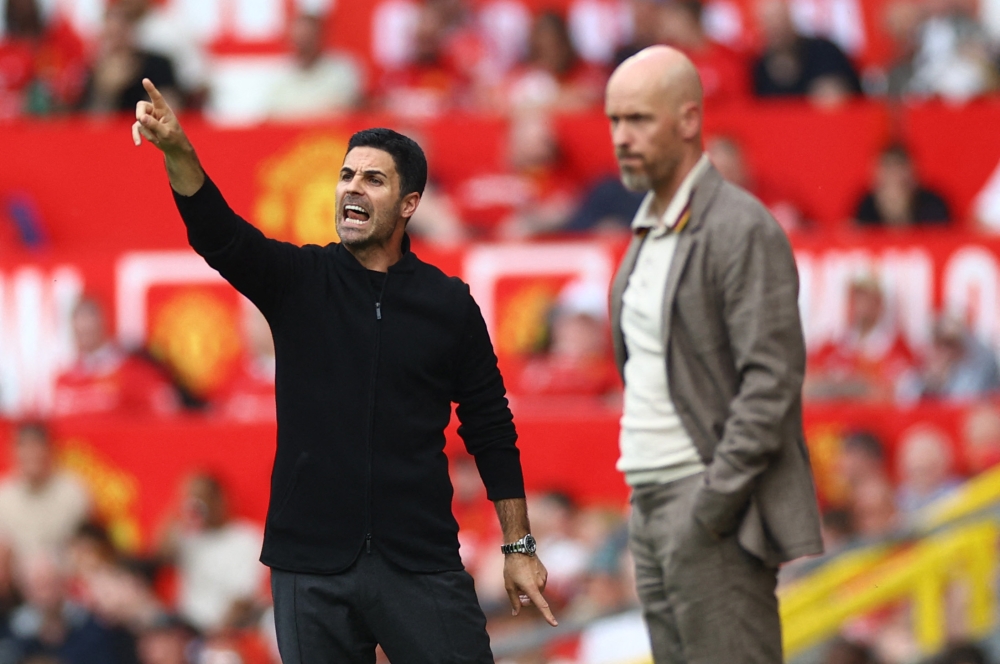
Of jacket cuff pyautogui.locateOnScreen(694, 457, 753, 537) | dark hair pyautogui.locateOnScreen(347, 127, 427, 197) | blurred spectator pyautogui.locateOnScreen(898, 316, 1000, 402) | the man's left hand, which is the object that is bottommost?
blurred spectator pyautogui.locateOnScreen(898, 316, 1000, 402)

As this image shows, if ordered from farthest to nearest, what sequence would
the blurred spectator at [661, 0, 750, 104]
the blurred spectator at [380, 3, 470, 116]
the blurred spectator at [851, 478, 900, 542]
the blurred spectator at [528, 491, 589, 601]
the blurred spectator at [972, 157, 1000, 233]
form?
the blurred spectator at [380, 3, 470, 116] → the blurred spectator at [661, 0, 750, 104] → the blurred spectator at [972, 157, 1000, 233] → the blurred spectator at [528, 491, 589, 601] → the blurred spectator at [851, 478, 900, 542]

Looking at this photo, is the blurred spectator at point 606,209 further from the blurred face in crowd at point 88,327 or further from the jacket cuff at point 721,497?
the jacket cuff at point 721,497

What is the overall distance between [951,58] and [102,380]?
6163mm

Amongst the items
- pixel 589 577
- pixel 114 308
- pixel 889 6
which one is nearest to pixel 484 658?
pixel 589 577

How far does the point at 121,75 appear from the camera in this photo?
11.7 m

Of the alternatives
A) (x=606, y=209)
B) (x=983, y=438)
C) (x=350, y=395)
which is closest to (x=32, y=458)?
(x=606, y=209)

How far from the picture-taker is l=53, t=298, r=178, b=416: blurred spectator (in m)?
9.77

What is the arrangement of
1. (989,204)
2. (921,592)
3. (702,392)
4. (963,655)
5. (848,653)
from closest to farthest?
(702,392)
(963,655)
(848,653)
(921,592)
(989,204)

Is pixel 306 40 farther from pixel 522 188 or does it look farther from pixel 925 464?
pixel 925 464

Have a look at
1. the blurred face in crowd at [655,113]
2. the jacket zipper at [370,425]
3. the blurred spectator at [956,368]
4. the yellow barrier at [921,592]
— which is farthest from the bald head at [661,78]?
the blurred spectator at [956,368]

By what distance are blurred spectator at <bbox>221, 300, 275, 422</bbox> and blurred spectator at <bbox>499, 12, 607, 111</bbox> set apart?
280 cm

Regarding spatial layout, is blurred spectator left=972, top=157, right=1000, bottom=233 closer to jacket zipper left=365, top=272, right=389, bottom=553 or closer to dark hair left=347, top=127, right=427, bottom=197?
dark hair left=347, top=127, right=427, bottom=197

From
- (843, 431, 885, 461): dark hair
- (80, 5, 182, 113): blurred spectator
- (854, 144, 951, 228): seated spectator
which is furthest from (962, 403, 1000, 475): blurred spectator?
(80, 5, 182, 113): blurred spectator

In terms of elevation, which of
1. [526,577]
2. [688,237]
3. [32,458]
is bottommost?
[32,458]
